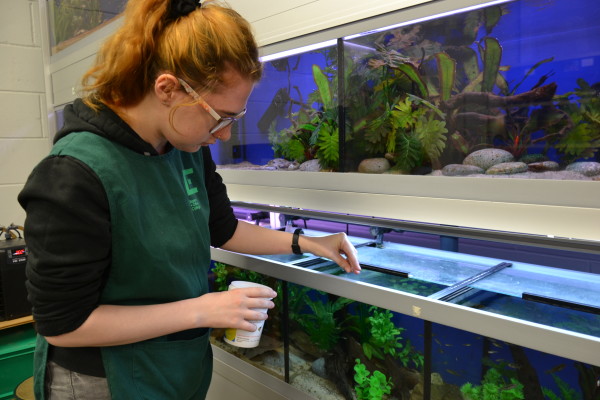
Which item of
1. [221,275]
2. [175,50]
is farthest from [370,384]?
[175,50]

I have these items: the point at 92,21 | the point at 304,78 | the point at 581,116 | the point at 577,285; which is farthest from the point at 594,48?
the point at 92,21

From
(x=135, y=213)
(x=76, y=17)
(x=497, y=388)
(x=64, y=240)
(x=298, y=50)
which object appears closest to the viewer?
(x=64, y=240)

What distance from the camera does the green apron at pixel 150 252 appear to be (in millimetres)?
862

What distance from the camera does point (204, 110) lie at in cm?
87

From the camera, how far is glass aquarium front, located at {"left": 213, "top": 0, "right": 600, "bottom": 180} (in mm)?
869

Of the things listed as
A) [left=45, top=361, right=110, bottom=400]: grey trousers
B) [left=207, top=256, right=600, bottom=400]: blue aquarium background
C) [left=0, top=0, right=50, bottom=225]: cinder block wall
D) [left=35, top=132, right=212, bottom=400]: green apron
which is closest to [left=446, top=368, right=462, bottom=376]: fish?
[left=207, top=256, right=600, bottom=400]: blue aquarium background

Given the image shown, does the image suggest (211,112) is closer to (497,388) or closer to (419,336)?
(419,336)

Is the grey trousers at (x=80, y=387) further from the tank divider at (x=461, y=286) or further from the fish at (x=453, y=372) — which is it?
the fish at (x=453, y=372)

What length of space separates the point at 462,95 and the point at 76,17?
7.70 ft

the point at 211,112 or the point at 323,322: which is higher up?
the point at 211,112

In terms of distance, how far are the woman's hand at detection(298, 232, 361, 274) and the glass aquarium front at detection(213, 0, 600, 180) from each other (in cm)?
20

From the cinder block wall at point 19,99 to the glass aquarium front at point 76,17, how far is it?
18cm

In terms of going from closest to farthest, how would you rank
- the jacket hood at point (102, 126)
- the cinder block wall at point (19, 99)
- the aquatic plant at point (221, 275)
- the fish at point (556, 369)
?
the jacket hood at point (102, 126) < the fish at point (556, 369) < the aquatic plant at point (221, 275) < the cinder block wall at point (19, 99)

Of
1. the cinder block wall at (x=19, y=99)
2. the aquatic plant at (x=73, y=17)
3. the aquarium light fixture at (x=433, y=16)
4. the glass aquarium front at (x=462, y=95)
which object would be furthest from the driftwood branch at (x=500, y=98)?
the cinder block wall at (x=19, y=99)
